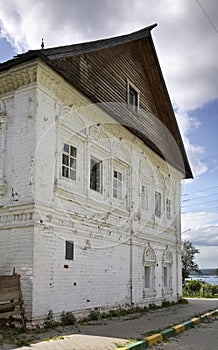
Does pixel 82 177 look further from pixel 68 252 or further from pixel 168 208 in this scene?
pixel 168 208

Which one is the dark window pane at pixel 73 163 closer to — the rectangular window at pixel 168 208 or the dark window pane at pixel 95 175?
the dark window pane at pixel 95 175

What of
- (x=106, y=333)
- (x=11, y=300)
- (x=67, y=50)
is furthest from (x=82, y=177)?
(x=106, y=333)

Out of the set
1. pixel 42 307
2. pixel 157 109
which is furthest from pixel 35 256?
pixel 157 109

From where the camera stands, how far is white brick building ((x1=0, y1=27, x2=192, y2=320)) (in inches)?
396

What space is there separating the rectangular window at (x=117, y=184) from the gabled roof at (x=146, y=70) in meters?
1.70

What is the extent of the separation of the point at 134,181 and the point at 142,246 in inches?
93.6

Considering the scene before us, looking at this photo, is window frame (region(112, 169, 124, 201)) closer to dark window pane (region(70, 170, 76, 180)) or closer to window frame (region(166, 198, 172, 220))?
dark window pane (region(70, 170, 76, 180))

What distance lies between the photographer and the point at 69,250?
36.6ft

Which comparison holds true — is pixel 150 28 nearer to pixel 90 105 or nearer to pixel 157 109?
pixel 157 109

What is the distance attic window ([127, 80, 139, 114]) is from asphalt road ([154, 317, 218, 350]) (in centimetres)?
796

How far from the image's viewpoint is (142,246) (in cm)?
1586

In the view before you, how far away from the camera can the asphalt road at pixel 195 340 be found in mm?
8188

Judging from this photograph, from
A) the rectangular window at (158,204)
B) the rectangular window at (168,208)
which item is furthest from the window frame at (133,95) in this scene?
the rectangular window at (168,208)

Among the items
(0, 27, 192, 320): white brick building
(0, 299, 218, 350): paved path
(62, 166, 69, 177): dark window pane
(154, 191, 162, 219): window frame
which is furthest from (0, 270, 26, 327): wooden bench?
(154, 191, 162, 219): window frame
